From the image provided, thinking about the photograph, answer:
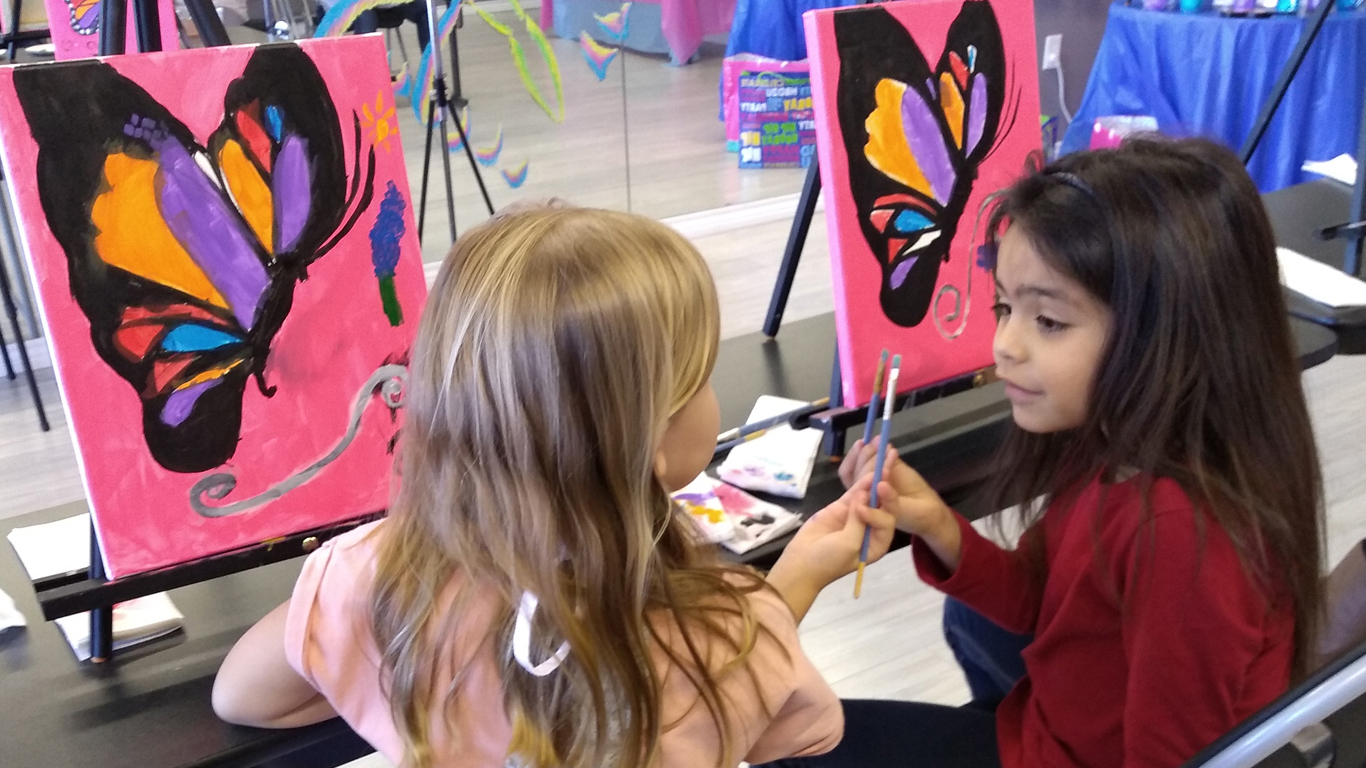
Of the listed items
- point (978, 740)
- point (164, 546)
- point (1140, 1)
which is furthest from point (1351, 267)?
point (1140, 1)

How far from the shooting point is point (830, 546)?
3.17 ft

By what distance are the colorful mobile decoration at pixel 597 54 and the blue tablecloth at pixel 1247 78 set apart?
174 centimetres

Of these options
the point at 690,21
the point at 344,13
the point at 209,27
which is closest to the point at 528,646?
the point at 209,27

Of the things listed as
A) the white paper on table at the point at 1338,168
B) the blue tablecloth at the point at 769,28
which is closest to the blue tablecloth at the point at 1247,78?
the white paper on table at the point at 1338,168

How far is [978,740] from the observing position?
1081mm

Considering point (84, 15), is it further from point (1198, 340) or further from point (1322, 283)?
point (1322, 283)

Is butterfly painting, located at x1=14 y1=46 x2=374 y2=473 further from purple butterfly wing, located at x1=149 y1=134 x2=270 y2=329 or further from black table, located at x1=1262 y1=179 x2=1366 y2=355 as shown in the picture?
black table, located at x1=1262 y1=179 x2=1366 y2=355

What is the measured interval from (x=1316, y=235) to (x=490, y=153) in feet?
8.95

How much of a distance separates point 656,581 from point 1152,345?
0.46 meters

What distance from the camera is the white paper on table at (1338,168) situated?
2.12m

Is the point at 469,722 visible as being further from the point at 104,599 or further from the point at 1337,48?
the point at 1337,48

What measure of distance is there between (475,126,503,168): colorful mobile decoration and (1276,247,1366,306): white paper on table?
2771 millimetres

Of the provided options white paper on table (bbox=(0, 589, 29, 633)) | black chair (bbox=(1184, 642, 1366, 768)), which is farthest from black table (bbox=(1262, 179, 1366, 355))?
white paper on table (bbox=(0, 589, 29, 633))

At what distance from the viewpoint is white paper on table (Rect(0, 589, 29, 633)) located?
38.0 inches
